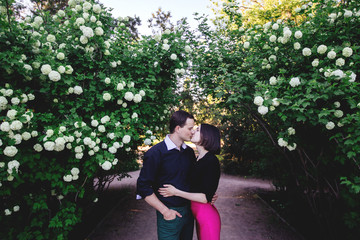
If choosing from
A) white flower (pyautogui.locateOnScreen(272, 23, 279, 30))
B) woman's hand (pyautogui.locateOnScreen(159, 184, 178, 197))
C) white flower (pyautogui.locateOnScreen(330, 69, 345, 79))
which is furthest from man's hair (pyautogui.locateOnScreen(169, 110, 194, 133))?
white flower (pyautogui.locateOnScreen(272, 23, 279, 30))

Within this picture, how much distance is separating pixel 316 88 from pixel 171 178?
1898mm

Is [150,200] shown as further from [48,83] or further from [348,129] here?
[348,129]

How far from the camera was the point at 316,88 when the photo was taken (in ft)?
7.61

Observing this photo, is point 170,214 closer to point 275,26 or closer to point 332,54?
point 332,54

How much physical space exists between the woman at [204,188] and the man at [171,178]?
89mm

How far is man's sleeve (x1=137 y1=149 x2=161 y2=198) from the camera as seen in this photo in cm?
194

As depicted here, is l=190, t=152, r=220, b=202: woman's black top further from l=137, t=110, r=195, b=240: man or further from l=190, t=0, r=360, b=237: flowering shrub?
l=190, t=0, r=360, b=237: flowering shrub

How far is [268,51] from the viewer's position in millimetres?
3248

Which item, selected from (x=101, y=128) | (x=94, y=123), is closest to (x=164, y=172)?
(x=101, y=128)

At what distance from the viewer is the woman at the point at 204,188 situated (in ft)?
6.79

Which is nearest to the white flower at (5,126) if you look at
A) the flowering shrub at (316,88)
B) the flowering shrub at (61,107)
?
the flowering shrub at (61,107)

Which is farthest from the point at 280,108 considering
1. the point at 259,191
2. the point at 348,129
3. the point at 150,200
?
the point at 259,191

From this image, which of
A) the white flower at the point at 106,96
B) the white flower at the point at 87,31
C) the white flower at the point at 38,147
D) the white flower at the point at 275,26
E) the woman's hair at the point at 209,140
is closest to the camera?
the woman's hair at the point at 209,140

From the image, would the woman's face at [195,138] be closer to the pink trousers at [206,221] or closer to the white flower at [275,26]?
the pink trousers at [206,221]
